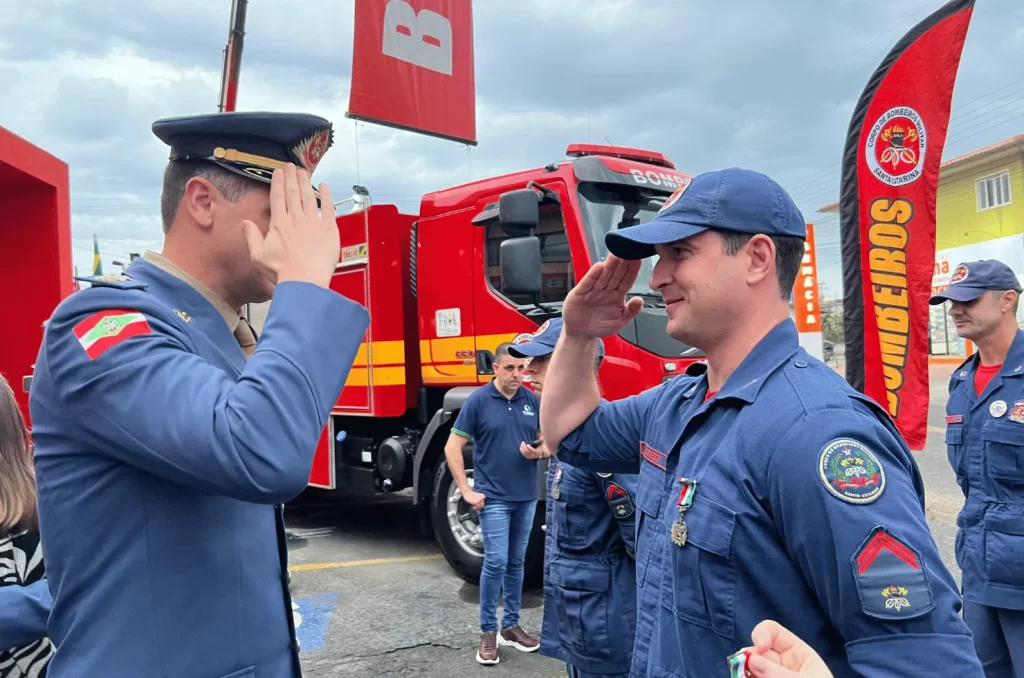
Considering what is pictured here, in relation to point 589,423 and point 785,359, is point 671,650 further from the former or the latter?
point 589,423

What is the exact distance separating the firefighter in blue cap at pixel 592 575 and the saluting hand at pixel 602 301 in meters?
0.89

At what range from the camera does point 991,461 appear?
2986mm

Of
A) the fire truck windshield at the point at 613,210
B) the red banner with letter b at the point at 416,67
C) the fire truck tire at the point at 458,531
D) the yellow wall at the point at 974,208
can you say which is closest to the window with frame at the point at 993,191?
the yellow wall at the point at 974,208

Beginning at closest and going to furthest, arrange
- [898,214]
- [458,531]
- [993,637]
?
[993,637]
[898,214]
[458,531]

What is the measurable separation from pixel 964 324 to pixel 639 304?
7.93ft

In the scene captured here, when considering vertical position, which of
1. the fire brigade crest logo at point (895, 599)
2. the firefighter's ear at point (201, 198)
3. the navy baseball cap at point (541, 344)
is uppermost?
the firefighter's ear at point (201, 198)

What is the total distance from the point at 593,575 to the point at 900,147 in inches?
129

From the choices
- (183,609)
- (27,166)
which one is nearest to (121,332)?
(183,609)

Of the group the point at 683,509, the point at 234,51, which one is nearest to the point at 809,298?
the point at 234,51

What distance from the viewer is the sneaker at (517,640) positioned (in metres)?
4.17

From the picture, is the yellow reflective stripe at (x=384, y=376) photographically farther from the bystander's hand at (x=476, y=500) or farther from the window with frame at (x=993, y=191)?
the window with frame at (x=993, y=191)

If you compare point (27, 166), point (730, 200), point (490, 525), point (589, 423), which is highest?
point (27, 166)

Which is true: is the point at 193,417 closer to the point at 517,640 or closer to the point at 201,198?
the point at 201,198

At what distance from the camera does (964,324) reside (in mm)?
3381
